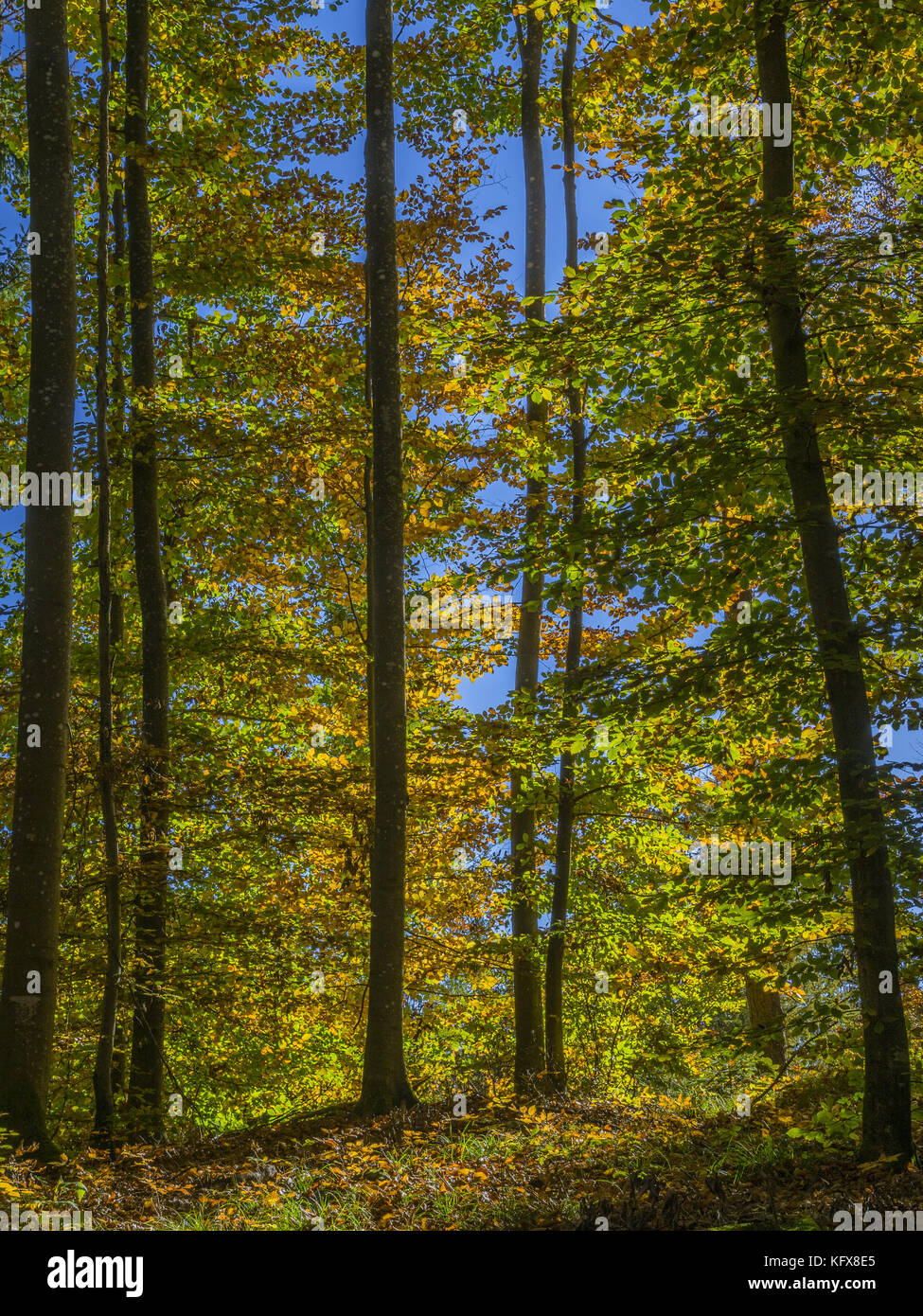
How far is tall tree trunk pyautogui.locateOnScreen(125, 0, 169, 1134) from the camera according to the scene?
9180 millimetres

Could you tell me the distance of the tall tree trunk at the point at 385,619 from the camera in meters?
8.62

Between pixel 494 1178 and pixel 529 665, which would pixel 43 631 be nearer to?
pixel 494 1178

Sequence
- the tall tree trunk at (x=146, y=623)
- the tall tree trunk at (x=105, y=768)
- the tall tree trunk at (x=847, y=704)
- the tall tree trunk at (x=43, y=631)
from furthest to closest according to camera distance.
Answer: the tall tree trunk at (x=146, y=623), the tall tree trunk at (x=105, y=768), the tall tree trunk at (x=43, y=631), the tall tree trunk at (x=847, y=704)

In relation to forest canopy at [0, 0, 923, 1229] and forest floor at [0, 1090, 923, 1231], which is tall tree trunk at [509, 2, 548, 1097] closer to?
forest canopy at [0, 0, 923, 1229]

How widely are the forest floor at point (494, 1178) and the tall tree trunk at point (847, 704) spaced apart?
1.60 ft

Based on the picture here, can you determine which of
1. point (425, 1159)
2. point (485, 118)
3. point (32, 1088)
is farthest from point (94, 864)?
point (485, 118)

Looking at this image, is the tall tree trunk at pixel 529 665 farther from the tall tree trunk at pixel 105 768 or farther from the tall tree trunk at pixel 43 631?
the tall tree trunk at pixel 43 631

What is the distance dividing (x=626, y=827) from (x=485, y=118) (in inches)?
420

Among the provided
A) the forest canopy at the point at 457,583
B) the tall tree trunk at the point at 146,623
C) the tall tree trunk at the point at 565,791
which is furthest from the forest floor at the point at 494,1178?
the tall tree trunk at the point at 565,791

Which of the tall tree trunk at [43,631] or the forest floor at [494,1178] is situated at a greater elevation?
the tall tree trunk at [43,631]

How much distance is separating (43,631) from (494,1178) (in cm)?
514

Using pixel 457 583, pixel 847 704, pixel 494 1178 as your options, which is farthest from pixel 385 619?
pixel 494 1178
